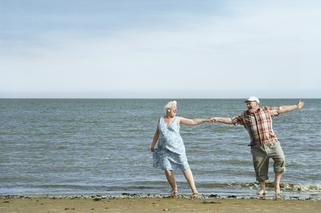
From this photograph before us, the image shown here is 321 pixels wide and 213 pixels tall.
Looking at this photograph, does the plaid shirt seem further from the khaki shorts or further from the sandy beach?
the sandy beach

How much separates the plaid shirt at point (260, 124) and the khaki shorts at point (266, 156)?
101mm

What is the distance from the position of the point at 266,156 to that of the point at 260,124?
57 cm

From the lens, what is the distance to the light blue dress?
358 inches

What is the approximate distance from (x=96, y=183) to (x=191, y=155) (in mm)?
7009

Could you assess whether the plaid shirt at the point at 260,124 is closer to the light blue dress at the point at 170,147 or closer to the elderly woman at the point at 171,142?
the elderly woman at the point at 171,142

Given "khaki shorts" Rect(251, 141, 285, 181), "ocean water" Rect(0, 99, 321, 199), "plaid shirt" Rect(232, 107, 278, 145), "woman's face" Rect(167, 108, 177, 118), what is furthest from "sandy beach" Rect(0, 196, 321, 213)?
"ocean water" Rect(0, 99, 321, 199)

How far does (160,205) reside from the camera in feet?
28.1

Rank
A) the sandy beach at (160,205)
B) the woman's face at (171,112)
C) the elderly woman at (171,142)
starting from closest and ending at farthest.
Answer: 1. the sandy beach at (160,205)
2. the woman's face at (171,112)
3. the elderly woman at (171,142)

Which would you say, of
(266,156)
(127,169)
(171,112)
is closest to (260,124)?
(266,156)

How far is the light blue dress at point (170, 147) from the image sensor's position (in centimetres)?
910

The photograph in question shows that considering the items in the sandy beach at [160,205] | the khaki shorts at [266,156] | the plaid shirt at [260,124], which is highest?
the plaid shirt at [260,124]

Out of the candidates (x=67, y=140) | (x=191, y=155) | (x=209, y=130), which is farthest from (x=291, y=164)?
(x=209, y=130)

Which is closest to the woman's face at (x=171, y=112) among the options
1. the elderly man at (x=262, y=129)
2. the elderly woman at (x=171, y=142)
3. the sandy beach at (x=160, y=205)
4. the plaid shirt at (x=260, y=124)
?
the elderly woman at (x=171, y=142)

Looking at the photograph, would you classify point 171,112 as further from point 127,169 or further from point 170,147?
point 127,169
